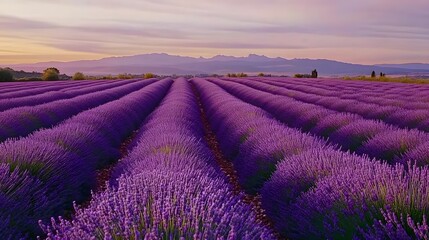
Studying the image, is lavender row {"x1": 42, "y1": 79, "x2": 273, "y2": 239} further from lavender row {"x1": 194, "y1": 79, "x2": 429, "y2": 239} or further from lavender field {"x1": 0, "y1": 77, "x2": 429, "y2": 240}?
lavender row {"x1": 194, "y1": 79, "x2": 429, "y2": 239}

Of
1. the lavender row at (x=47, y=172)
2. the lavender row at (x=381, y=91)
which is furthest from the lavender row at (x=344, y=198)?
the lavender row at (x=381, y=91)

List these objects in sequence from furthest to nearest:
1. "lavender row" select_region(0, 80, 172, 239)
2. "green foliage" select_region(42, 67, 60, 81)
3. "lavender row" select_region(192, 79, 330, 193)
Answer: "green foliage" select_region(42, 67, 60, 81), "lavender row" select_region(192, 79, 330, 193), "lavender row" select_region(0, 80, 172, 239)

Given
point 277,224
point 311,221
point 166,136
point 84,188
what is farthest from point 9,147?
point 311,221

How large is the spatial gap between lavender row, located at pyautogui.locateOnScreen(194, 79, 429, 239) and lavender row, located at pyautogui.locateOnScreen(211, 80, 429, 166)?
131cm

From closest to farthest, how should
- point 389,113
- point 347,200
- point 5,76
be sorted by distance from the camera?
point 347,200 → point 389,113 → point 5,76

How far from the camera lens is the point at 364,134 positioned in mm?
6973

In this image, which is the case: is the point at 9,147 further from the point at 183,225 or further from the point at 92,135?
the point at 183,225

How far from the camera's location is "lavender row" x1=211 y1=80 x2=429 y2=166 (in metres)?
5.62

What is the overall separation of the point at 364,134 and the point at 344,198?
160 inches

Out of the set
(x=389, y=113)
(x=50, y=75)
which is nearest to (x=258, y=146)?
(x=389, y=113)

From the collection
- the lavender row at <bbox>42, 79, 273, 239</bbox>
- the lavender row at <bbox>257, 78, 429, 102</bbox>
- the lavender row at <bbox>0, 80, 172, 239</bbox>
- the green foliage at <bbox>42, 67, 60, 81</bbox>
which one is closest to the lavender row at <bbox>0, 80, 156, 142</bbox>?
the lavender row at <bbox>0, 80, 172, 239</bbox>

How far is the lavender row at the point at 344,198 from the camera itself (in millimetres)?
2785

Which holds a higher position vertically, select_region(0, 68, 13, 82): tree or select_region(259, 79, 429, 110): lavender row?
select_region(259, 79, 429, 110): lavender row

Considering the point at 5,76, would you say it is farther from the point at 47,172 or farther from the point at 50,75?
the point at 47,172
